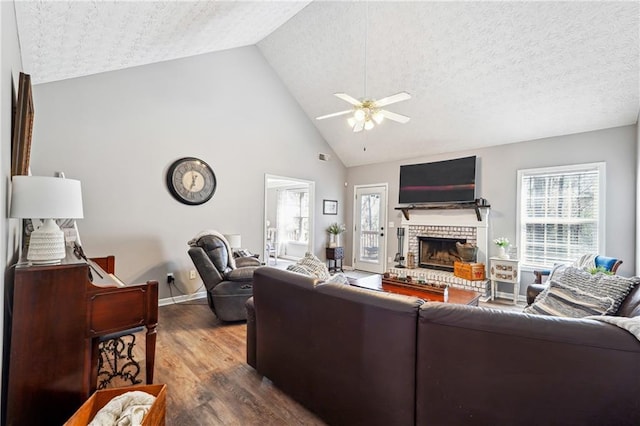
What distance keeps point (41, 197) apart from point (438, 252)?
18.7 feet

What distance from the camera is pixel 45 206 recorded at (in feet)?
5.10

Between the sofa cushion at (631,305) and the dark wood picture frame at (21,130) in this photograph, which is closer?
the sofa cushion at (631,305)

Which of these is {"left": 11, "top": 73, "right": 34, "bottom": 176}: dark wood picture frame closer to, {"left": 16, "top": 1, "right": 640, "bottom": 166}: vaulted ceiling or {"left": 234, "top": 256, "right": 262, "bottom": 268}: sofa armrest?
{"left": 16, "top": 1, "right": 640, "bottom": 166}: vaulted ceiling

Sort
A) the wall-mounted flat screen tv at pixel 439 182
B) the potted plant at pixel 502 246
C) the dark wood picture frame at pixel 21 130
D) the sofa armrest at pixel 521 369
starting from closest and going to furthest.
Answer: the sofa armrest at pixel 521 369 → the dark wood picture frame at pixel 21 130 → the potted plant at pixel 502 246 → the wall-mounted flat screen tv at pixel 439 182

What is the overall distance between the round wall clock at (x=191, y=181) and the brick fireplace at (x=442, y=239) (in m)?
3.74

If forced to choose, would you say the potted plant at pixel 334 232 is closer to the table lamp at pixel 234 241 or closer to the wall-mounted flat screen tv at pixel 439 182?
the wall-mounted flat screen tv at pixel 439 182

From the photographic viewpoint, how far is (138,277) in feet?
13.0

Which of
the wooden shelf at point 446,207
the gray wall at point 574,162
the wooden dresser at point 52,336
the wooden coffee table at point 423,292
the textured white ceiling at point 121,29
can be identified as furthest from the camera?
the wooden shelf at point 446,207

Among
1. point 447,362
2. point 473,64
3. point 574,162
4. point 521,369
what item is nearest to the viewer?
point 521,369

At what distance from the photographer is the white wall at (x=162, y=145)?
11.5 feet

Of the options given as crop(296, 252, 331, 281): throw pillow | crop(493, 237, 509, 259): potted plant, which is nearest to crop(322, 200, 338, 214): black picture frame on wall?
crop(493, 237, 509, 259): potted plant

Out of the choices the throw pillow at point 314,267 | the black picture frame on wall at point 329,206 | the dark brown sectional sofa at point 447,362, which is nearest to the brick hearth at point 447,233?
the black picture frame on wall at point 329,206

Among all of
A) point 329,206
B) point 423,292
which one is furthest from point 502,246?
point 329,206

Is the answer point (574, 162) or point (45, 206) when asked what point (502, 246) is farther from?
point (45, 206)
